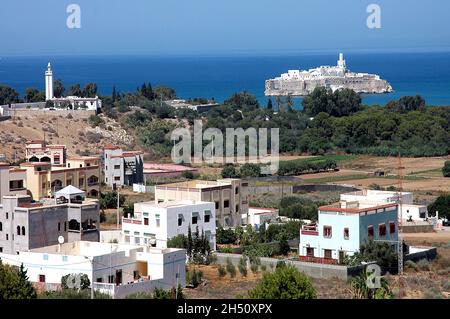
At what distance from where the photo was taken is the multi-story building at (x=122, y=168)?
44.2 meters

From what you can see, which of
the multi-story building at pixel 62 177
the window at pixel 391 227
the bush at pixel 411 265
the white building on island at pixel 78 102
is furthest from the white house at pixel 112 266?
the white building on island at pixel 78 102

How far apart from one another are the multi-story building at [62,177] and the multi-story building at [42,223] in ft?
18.1

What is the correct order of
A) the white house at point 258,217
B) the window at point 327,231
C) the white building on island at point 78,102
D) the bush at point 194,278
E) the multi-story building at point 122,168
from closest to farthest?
the bush at point 194,278 < the window at point 327,231 < the white house at point 258,217 < the multi-story building at point 122,168 < the white building on island at point 78,102

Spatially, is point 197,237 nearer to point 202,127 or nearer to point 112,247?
point 112,247

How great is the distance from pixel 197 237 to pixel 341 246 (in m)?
3.47

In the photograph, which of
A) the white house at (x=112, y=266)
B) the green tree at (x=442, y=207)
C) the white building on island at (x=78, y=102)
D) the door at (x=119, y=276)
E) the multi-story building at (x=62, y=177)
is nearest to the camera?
the white house at (x=112, y=266)

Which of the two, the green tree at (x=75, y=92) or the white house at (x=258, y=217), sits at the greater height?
the green tree at (x=75, y=92)

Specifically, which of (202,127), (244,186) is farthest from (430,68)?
(244,186)

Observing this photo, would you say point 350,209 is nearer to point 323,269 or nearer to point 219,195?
point 323,269

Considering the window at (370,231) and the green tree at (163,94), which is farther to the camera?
the green tree at (163,94)

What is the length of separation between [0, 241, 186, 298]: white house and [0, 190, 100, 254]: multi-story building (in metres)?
1.80

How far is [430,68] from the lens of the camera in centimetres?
19538

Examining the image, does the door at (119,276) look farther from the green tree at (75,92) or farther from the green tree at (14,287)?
Answer: the green tree at (75,92)

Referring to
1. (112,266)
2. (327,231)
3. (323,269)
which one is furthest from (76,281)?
(327,231)
